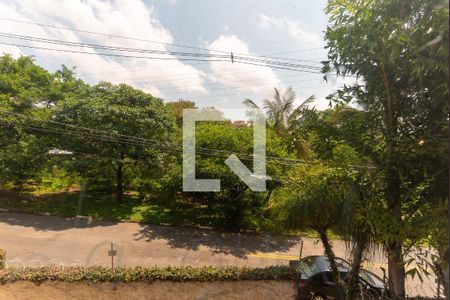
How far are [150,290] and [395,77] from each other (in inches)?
238

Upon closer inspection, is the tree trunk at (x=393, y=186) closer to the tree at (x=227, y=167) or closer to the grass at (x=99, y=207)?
the tree at (x=227, y=167)

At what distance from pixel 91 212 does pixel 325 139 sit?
1272cm

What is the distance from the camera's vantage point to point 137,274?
6.48 meters

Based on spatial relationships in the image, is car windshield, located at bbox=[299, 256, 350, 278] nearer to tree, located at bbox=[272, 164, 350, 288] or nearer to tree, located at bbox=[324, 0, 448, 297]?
tree, located at bbox=[272, 164, 350, 288]

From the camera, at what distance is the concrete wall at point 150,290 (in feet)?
19.9

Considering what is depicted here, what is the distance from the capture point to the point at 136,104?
44.7 feet

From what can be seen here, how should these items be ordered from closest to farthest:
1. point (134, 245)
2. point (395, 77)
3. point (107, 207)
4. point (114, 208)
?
point (395, 77), point (134, 245), point (114, 208), point (107, 207)

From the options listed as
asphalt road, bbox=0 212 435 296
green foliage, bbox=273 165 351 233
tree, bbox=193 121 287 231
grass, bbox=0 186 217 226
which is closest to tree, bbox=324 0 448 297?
green foliage, bbox=273 165 351 233

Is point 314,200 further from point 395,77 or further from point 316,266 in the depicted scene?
point 395,77

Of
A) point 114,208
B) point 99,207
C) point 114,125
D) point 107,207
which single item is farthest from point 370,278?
point 99,207

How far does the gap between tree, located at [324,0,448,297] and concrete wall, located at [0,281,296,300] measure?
298 centimetres

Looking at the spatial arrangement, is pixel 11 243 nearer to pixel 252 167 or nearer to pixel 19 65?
pixel 252 167

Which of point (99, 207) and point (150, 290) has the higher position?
point (99, 207)

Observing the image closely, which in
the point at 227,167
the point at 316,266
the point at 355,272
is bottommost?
the point at 316,266
